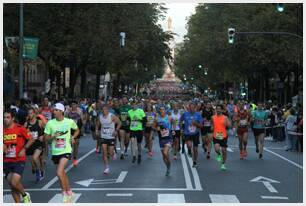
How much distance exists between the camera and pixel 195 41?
67.6 meters

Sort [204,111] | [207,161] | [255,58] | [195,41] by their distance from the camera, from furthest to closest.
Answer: [195,41] < [255,58] < [204,111] < [207,161]

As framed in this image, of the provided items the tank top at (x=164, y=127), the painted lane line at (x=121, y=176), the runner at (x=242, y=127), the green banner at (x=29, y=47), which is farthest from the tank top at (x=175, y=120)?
the green banner at (x=29, y=47)

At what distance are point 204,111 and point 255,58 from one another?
2586 cm

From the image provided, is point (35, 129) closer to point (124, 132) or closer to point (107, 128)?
point (107, 128)

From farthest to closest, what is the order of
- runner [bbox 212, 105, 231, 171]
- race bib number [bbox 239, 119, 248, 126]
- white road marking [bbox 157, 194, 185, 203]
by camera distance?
race bib number [bbox 239, 119, 248, 126]
runner [bbox 212, 105, 231, 171]
white road marking [bbox 157, 194, 185, 203]

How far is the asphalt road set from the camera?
41.1ft

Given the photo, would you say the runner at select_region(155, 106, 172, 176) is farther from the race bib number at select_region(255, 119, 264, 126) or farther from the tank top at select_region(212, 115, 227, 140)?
the race bib number at select_region(255, 119, 264, 126)

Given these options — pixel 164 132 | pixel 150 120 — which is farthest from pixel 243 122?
pixel 164 132

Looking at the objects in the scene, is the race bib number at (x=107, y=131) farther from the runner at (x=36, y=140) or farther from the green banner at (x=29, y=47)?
the green banner at (x=29, y=47)

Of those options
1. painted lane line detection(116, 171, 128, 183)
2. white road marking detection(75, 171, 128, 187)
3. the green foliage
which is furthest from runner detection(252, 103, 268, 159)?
the green foliage

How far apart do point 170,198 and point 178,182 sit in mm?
2517

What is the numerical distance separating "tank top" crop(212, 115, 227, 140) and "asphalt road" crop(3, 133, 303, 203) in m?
0.80

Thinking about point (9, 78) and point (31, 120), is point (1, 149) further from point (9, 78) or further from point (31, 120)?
point (9, 78)

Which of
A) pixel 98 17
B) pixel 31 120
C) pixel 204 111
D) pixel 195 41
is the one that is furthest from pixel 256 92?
pixel 31 120
